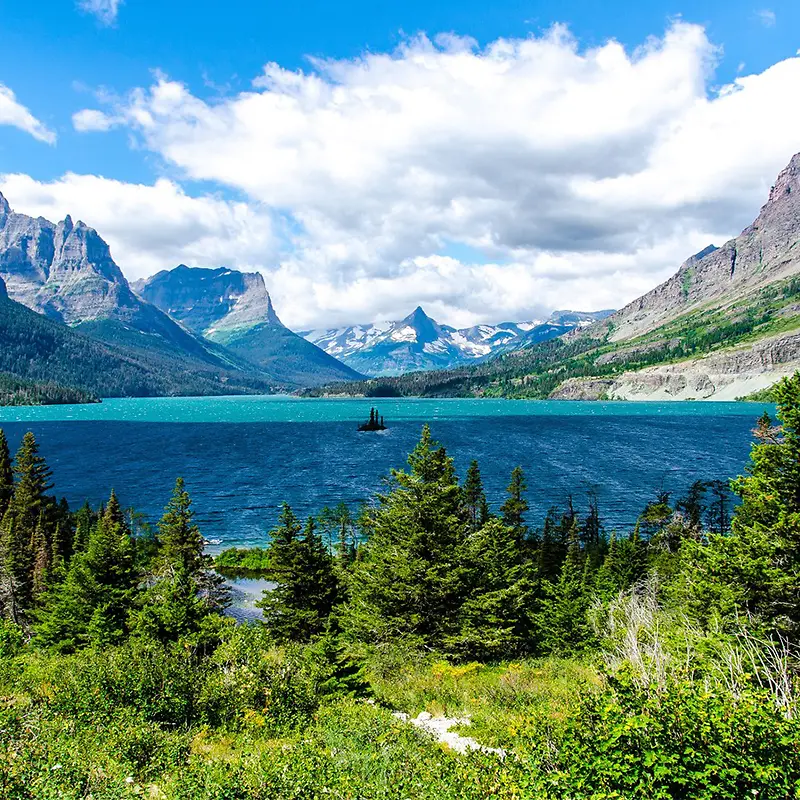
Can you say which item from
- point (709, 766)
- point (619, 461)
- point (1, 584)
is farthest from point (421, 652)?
point (619, 461)

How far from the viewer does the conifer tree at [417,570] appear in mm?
32625

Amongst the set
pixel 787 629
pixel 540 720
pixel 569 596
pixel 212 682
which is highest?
pixel 540 720

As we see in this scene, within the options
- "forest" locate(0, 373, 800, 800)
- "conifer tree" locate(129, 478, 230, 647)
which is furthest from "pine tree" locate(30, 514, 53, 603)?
"conifer tree" locate(129, 478, 230, 647)

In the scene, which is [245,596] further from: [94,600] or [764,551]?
[764,551]

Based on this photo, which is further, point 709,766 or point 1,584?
point 1,584

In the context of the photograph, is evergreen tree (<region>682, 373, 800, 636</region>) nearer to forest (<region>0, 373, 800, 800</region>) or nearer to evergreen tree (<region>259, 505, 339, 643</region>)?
forest (<region>0, 373, 800, 800</region>)

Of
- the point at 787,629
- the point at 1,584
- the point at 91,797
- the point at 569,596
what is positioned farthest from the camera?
the point at 1,584

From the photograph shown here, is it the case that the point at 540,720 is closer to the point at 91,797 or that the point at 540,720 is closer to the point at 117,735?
the point at 91,797

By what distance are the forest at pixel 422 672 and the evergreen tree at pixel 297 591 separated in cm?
16

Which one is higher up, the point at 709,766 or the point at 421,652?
the point at 709,766

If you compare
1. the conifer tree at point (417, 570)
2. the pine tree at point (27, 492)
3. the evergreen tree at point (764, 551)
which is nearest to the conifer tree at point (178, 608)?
the conifer tree at point (417, 570)

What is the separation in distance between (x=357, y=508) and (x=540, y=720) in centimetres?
8884

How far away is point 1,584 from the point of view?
51.1m

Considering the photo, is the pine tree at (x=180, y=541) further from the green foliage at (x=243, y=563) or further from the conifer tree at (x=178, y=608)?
the green foliage at (x=243, y=563)
